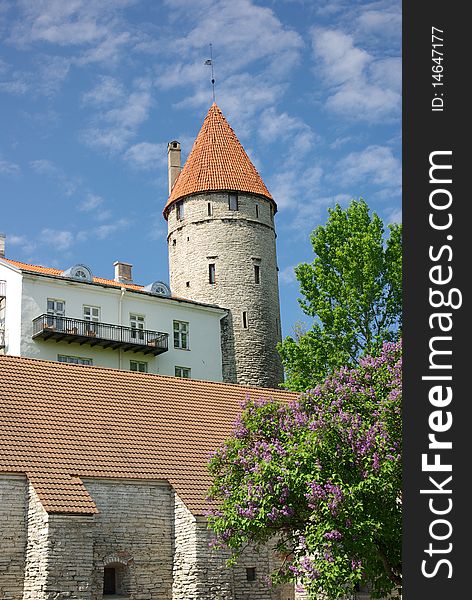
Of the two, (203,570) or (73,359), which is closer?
(203,570)

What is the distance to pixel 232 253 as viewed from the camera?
56.1 meters

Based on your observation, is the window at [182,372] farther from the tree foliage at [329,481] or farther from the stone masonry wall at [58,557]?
the stone masonry wall at [58,557]

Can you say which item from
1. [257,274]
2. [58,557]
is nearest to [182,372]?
[257,274]

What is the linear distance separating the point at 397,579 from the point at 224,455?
552 cm

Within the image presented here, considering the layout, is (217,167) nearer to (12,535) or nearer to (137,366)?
(137,366)

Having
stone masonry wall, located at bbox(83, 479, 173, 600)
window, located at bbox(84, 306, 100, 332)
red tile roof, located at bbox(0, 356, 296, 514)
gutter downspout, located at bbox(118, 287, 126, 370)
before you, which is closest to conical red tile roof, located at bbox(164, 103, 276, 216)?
gutter downspout, located at bbox(118, 287, 126, 370)

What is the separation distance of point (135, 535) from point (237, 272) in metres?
31.4

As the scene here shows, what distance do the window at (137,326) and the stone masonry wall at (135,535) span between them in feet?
77.2

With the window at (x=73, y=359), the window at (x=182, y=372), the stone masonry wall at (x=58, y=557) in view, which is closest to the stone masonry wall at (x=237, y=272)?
the window at (x=182, y=372)

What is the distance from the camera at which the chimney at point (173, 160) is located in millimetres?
63994

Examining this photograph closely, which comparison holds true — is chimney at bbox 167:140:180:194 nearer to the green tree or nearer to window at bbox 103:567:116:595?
the green tree

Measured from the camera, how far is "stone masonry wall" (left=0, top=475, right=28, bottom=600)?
23.2 meters

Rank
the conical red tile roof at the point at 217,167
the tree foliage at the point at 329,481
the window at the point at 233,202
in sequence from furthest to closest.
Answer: the conical red tile roof at the point at 217,167 < the window at the point at 233,202 < the tree foliage at the point at 329,481

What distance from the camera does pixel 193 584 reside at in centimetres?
2486
